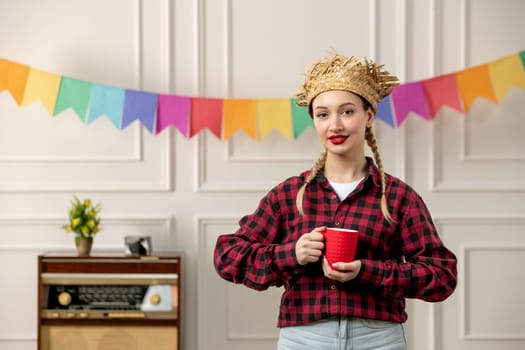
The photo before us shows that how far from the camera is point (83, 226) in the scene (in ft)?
10.5

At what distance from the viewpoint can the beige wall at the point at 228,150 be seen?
11.3 feet

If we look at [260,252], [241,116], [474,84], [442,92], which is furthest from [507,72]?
[260,252]

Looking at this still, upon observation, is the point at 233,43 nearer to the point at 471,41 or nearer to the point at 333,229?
the point at 471,41

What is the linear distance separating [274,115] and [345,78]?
63.0 inches

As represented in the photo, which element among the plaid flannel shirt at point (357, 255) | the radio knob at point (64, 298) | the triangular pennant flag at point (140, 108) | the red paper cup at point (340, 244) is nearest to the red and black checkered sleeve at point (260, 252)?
the plaid flannel shirt at point (357, 255)

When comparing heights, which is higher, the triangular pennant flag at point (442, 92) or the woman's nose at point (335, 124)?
the triangular pennant flag at point (442, 92)

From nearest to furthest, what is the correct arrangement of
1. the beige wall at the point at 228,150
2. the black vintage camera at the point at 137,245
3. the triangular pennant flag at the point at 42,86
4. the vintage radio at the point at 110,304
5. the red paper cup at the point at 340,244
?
the red paper cup at the point at 340,244
the vintage radio at the point at 110,304
the black vintage camera at the point at 137,245
the triangular pennant flag at the point at 42,86
the beige wall at the point at 228,150

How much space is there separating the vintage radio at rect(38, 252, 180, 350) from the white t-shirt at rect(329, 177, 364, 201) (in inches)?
56.3

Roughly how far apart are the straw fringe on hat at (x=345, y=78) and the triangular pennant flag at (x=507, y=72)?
165 cm

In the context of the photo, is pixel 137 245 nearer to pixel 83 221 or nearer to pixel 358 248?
pixel 83 221

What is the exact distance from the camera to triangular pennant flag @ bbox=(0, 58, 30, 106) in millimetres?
3260

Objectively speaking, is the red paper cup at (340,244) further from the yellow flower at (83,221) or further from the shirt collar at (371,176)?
the yellow flower at (83,221)

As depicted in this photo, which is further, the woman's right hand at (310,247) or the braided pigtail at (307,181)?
the braided pigtail at (307,181)

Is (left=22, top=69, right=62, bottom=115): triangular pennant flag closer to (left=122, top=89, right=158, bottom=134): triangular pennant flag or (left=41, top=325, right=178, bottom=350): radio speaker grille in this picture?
(left=122, top=89, right=158, bottom=134): triangular pennant flag
